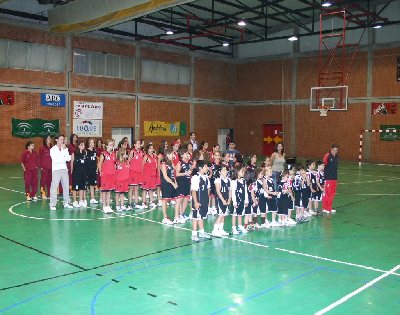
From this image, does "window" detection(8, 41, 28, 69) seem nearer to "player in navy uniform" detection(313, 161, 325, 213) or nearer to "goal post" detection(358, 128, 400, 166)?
"player in navy uniform" detection(313, 161, 325, 213)

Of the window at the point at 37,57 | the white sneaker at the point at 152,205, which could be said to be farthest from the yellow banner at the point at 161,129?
the white sneaker at the point at 152,205

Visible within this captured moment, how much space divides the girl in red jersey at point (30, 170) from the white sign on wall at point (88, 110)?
13.0m

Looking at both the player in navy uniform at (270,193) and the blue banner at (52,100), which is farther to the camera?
the blue banner at (52,100)

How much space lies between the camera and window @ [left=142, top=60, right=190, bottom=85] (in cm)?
2950

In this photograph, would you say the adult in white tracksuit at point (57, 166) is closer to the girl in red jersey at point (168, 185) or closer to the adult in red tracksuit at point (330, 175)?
the girl in red jersey at point (168, 185)

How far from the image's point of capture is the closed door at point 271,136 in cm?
3259

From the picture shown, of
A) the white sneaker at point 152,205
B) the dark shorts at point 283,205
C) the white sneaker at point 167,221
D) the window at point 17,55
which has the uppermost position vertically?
the window at point 17,55

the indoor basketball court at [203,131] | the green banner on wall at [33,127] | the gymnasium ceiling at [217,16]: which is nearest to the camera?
the indoor basketball court at [203,131]

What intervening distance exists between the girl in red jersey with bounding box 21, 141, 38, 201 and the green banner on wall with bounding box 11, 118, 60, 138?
37.3 ft

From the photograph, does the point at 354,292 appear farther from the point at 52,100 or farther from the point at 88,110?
the point at 88,110

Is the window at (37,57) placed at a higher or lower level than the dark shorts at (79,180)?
higher

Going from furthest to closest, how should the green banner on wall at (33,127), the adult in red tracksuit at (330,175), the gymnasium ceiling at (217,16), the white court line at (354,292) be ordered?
Answer: 1. the green banner on wall at (33,127)
2. the gymnasium ceiling at (217,16)
3. the adult in red tracksuit at (330,175)
4. the white court line at (354,292)

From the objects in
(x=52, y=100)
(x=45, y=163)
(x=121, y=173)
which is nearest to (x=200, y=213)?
(x=121, y=173)

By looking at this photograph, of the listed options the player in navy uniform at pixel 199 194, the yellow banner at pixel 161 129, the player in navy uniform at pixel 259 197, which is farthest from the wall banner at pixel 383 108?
the player in navy uniform at pixel 199 194
